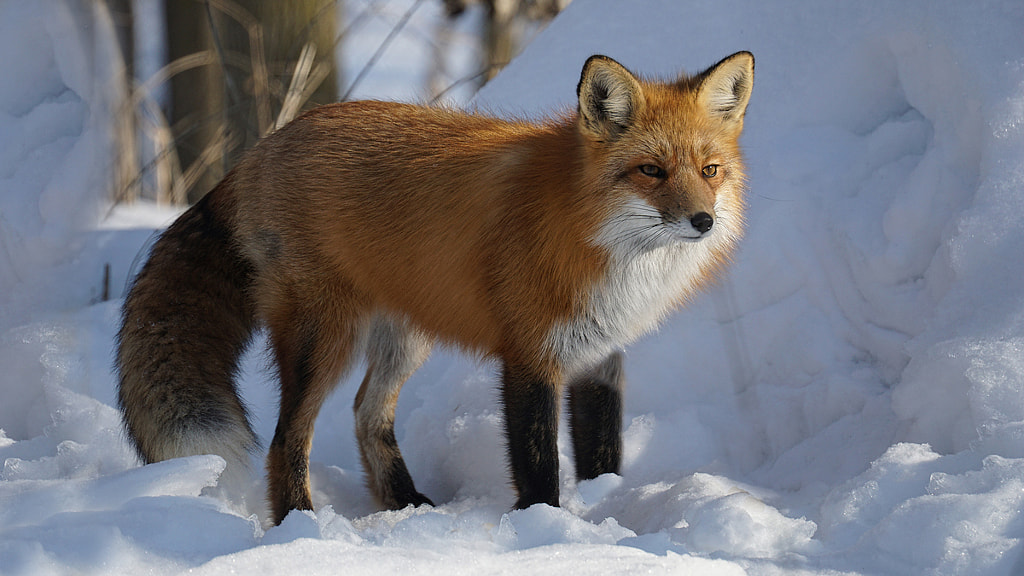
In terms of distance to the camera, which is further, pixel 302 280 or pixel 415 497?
pixel 415 497

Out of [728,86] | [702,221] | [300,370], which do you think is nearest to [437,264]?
[300,370]

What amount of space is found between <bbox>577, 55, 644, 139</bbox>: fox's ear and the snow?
3.36ft

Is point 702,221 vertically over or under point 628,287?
over

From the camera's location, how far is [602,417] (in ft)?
9.48

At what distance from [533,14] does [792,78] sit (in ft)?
15.6

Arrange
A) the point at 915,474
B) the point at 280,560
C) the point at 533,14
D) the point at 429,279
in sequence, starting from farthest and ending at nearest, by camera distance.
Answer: the point at 533,14
the point at 429,279
the point at 915,474
the point at 280,560

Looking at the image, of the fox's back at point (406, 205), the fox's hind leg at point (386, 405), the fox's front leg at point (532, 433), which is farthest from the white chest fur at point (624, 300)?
the fox's hind leg at point (386, 405)

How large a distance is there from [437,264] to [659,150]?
31.2 inches

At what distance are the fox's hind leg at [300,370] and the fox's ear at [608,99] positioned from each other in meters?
1.03

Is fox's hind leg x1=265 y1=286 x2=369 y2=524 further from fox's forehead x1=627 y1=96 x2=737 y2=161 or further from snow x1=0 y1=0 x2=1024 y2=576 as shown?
fox's forehead x1=627 y1=96 x2=737 y2=161

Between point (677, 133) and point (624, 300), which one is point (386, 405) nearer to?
point (624, 300)

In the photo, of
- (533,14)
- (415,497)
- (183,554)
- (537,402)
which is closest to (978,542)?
(537,402)

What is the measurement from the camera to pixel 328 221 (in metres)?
2.85

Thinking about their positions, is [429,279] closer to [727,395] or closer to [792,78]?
[727,395]
